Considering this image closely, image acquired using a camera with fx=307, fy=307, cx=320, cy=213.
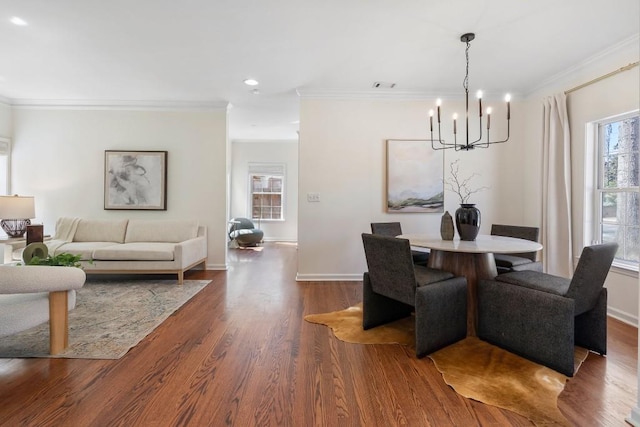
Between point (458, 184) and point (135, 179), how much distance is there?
4834 mm

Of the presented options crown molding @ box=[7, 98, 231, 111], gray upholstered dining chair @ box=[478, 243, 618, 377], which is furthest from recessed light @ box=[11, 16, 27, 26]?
gray upholstered dining chair @ box=[478, 243, 618, 377]

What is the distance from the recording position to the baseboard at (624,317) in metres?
2.71

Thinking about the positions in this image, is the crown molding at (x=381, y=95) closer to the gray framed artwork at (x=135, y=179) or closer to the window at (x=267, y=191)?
the gray framed artwork at (x=135, y=179)

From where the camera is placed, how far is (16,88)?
13.8 feet

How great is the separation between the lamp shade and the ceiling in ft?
5.00

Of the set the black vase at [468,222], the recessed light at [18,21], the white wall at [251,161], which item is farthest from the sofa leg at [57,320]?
the white wall at [251,161]

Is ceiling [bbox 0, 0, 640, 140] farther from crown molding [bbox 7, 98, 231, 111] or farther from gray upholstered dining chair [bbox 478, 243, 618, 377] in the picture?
gray upholstered dining chair [bbox 478, 243, 618, 377]

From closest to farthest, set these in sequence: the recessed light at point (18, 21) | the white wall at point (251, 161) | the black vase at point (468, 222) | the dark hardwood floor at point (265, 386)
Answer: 1. the dark hardwood floor at point (265, 386)
2. the recessed light at point (18, 21)
3. the black vase at point (468, 222)
4. the white wall at point (251, 161)

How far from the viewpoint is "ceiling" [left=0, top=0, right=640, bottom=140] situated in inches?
94.4

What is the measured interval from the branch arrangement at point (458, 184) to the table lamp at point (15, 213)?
18.2 feet

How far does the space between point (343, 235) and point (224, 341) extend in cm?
227

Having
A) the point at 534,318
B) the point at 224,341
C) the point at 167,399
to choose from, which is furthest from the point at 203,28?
the point at 534,318

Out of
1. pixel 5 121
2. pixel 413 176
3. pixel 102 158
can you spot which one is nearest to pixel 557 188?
pixel 413 176

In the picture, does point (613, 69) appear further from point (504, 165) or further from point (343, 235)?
point (343, 235)
